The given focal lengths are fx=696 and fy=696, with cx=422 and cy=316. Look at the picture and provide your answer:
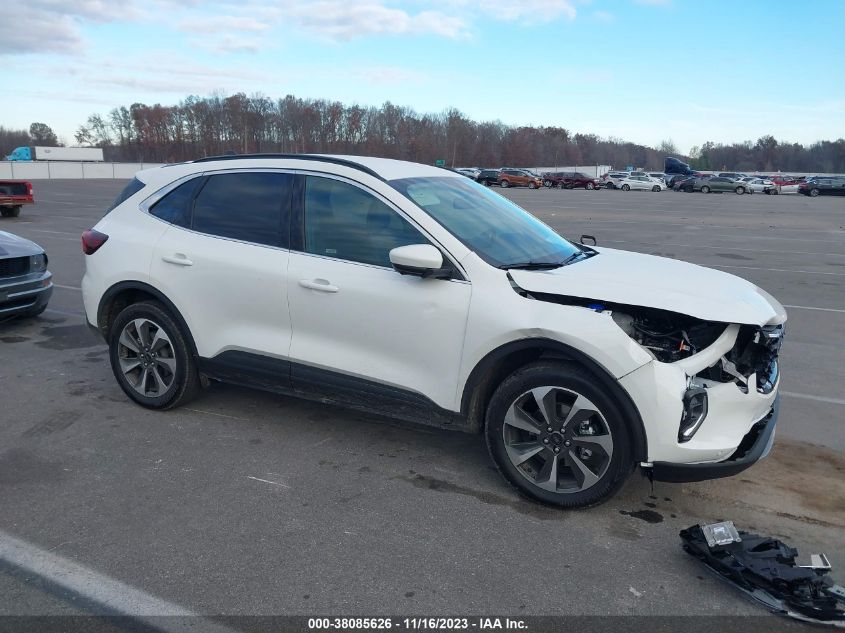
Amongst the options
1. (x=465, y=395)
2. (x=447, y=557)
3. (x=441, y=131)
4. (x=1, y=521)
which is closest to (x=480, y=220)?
(x=465, y=395)

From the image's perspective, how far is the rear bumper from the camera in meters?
7.21

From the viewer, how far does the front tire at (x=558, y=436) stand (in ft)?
11.6

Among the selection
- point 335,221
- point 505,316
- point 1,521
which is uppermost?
point 335,221

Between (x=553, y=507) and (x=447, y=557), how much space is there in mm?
753

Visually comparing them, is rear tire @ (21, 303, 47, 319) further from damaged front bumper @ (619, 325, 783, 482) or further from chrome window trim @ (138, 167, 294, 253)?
damaged front bumper @ (619, 325, 783, 482)

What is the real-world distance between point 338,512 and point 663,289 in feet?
6.90

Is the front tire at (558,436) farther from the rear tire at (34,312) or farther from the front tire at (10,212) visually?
the front tire at (10,212)

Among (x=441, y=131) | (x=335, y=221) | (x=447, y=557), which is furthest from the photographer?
(x=441, y=131)

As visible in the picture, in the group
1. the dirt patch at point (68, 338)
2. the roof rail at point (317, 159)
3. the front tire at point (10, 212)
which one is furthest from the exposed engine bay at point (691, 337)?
the front tire at point (10, 212)

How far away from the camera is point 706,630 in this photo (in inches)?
111

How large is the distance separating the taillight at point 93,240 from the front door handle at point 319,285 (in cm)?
189

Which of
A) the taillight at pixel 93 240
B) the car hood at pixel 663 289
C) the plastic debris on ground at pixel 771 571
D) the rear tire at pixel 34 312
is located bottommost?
the rear tire at pixel 34 312

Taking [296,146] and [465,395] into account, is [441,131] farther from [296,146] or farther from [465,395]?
[465,395]

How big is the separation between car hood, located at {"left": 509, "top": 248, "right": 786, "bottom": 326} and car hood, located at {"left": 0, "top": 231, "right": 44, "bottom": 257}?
5.87m
